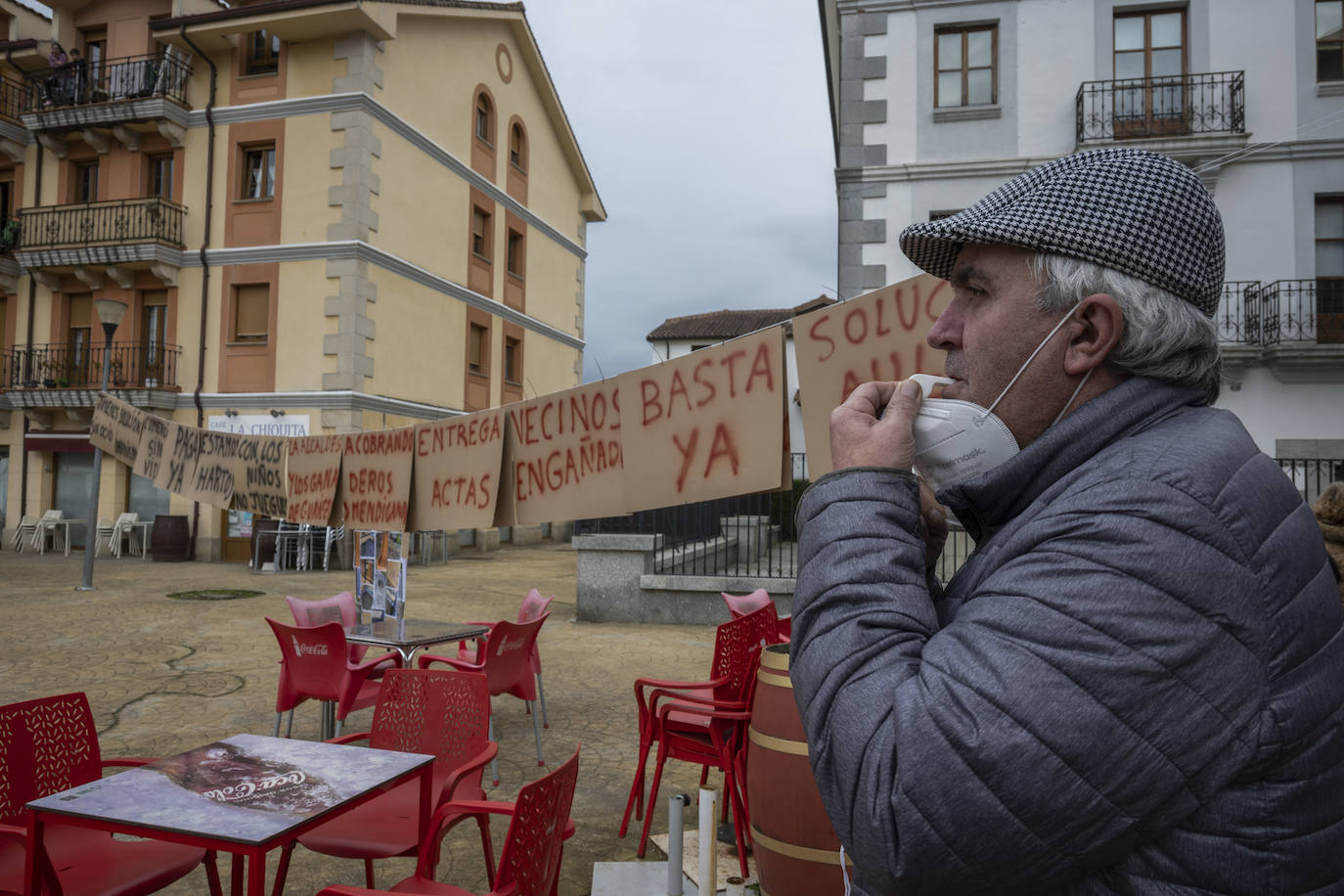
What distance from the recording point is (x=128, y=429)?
6.66 metres

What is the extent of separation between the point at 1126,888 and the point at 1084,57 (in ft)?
48.4

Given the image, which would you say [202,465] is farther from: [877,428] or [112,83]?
[112,83]

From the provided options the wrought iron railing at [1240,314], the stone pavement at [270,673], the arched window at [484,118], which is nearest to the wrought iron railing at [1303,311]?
the wrought iron railing at [1240,314]

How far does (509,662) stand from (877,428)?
4.67 metres

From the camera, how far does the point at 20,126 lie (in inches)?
803

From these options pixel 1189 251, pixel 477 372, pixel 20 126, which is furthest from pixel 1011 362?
pixel 20 126

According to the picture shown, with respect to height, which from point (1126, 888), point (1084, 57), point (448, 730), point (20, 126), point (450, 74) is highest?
point (450, 74)

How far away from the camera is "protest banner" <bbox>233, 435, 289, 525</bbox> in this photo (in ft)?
18.5

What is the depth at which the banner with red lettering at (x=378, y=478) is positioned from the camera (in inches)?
179

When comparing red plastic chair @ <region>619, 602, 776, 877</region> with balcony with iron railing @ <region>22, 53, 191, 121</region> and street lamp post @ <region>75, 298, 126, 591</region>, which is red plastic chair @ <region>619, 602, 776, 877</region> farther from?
balcony with iron railing @ <region>22, 53, 191, 121</region>

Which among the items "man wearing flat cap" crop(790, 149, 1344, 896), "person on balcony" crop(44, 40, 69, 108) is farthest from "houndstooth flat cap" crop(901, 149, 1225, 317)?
"person on balcony" crop(44, 40, 69, 108)

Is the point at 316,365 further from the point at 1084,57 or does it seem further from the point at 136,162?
the point at 1084,57

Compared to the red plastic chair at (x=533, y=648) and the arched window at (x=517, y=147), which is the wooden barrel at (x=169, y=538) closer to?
the arched window at (x=517, y=147)

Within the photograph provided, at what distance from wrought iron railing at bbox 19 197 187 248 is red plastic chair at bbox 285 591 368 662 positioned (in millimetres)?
15487
